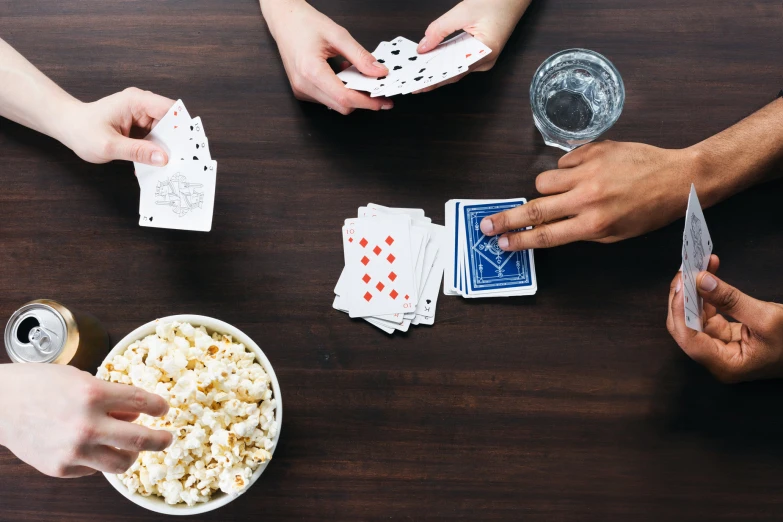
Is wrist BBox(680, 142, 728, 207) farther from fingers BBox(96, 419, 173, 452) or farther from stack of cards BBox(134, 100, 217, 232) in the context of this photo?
fingers BBox(96, 419, 173, 452)

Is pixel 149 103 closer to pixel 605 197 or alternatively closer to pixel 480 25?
pixel 480 25

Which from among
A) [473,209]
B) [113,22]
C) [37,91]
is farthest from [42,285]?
[473,209]

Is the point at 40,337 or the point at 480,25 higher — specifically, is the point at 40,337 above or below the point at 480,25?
below

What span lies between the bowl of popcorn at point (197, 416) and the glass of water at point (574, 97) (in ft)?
3.08

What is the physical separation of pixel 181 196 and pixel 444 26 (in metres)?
0.78

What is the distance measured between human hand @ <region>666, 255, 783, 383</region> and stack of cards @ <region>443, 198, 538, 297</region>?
0.35 m

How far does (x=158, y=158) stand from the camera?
1.35m

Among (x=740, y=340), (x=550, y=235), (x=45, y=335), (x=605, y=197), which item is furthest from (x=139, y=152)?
(x=740, y=340)

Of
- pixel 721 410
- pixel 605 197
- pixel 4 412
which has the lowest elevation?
pixel 721 410

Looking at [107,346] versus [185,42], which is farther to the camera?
[185,42]

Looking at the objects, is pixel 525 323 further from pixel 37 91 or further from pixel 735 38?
pixel 37 91

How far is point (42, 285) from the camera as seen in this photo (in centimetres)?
148

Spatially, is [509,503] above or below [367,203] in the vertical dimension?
below

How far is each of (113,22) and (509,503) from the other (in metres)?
1.61
